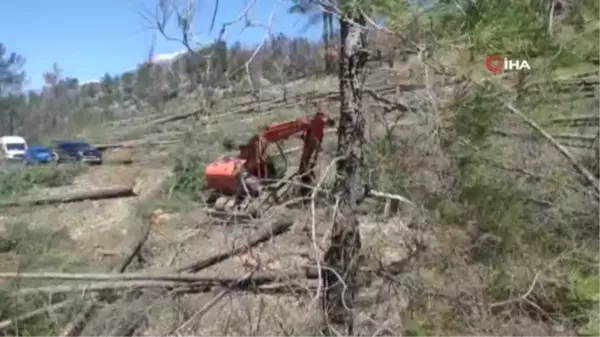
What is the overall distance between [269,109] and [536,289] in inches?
242

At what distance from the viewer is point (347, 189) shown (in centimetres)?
478

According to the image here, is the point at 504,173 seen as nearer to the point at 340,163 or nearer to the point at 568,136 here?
the point at 568,136

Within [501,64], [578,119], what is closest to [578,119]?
[578,119]

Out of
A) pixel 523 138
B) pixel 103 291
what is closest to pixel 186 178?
pixel 103 291

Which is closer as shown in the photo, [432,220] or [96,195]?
[432,220]

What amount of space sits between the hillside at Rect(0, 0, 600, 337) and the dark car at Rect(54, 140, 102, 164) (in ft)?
33.3

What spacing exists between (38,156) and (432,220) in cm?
1282

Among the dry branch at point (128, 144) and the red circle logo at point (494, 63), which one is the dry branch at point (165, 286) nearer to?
the red circle logo at point (494, 63)

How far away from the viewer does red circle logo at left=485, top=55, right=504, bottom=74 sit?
4266mm

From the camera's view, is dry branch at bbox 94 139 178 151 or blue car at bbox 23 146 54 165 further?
dry branch at bbox 94 139 178 151

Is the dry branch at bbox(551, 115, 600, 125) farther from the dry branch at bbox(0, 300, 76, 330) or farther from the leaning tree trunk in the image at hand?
the dry branch at bbox(0, 300, 76, 330)

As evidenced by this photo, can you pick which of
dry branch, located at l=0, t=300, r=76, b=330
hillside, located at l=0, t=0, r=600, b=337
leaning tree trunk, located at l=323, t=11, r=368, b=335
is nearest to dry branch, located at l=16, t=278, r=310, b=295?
hillside, located at l=0, t=0, r=600, b=337

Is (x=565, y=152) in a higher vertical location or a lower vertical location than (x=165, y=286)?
higher

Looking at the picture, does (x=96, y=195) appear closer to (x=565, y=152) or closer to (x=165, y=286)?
(x=165, y=286)
